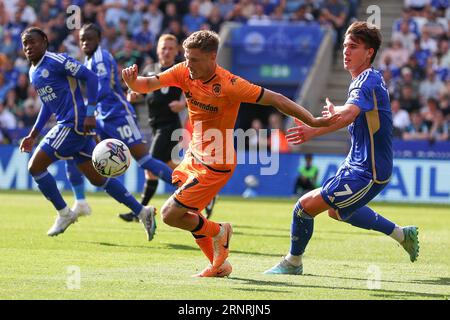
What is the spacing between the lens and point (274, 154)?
2189 cm

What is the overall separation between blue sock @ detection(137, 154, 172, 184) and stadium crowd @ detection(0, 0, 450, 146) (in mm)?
10373

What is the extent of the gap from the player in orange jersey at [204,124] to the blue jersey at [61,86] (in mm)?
3174

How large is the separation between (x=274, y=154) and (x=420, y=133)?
3538mm

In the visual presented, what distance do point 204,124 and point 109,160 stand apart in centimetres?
200

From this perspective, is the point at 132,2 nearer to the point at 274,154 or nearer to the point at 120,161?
the point at 274,154

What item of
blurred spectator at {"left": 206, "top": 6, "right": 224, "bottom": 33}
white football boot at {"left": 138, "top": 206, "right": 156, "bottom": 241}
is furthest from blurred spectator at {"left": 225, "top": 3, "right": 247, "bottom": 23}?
white football boot at {"left": 138, "top": 206, "right": 156, "bottom": 241}

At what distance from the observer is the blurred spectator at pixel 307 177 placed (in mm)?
21281

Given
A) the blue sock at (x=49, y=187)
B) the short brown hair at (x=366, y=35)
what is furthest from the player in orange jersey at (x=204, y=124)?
the blue sock at (x=49, y=187)

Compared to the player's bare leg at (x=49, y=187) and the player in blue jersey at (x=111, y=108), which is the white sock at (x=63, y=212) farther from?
the player in blue jersey at (x=111, y=108)

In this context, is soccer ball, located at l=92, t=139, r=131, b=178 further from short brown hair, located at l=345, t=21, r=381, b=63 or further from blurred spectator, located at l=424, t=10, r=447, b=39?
blurred spectator, located at l=424, t=10, r=447, b=39

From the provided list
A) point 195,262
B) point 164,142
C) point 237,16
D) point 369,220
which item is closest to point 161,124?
point 164,142

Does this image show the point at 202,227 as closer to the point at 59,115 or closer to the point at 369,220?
the point at 369,220

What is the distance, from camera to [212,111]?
8312mm
